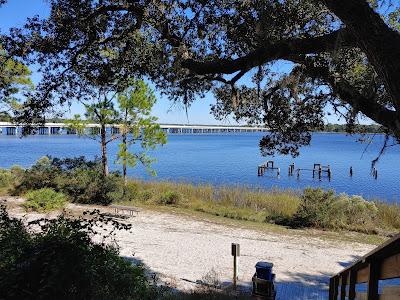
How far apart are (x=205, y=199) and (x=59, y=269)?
17085 millimetres

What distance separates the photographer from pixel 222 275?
9.62m

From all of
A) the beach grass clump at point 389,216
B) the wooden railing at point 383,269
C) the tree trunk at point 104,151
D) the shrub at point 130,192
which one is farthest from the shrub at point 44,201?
the wooden railing at point 383,269

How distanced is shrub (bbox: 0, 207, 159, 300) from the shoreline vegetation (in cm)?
1085

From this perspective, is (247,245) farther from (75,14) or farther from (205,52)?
(75,14)

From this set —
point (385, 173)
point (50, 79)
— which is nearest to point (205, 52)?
point (50, 79)

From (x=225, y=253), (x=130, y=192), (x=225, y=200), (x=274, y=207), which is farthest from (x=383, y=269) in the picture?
(x=225, y=200)

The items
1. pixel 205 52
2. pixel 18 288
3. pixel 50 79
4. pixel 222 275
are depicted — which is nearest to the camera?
pixel 18 288

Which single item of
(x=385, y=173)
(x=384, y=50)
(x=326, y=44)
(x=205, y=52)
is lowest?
(x=385, y=173)

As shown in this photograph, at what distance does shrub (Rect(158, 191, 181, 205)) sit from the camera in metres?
20.4

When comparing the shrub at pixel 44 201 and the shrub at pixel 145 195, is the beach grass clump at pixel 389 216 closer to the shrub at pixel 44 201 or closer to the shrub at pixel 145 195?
the shrub at pixel 145 195

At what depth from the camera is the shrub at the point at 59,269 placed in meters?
4.62

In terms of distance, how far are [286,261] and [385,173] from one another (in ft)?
139

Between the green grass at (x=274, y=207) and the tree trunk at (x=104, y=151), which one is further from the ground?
the tree trunk at (x=104, y=151)

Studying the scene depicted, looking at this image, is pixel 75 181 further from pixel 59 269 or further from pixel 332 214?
pixel 59 269
